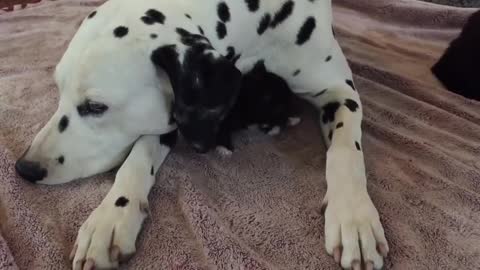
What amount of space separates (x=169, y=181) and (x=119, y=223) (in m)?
0.27

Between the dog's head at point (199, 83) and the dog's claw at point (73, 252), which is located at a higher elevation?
the dog's head at point (199, 83)

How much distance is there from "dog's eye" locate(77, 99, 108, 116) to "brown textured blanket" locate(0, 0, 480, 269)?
0.22 m

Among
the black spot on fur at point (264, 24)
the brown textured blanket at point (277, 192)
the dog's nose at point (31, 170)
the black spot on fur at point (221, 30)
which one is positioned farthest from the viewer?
the black spot on fur at point (264, 24)

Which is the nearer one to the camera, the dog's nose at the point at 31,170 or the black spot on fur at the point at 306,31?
the dog's nose at the point at 31,170

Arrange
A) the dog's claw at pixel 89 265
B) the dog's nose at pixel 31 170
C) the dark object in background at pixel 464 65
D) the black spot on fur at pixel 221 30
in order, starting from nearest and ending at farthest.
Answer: the dog's claw at pixel 89 265
the dog's nose at pixel 31 170
the black spot on fur at pixel 221 30
the dark object in background at pixel 464 65

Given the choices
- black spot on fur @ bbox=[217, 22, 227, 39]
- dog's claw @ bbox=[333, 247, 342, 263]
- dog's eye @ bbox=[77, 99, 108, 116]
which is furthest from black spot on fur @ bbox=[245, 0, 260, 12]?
dog's claw @ bbox=[333, 247, 342, 263]

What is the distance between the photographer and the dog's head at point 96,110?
4.94 feet

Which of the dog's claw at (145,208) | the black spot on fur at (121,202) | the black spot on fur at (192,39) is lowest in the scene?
the dog's claw at (145,208)

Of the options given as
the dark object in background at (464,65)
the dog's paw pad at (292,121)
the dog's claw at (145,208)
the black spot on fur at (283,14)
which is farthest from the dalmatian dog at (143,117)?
the dark object in background at (464,65)

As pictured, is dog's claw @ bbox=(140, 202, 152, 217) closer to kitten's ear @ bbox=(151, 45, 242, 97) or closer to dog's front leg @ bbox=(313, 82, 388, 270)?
kitten's ear @ bbox=(151, 45, 242, 97)

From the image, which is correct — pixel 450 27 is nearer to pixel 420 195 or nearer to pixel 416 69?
pixel 416 69

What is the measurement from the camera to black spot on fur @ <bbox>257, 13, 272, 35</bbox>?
70.6 inches

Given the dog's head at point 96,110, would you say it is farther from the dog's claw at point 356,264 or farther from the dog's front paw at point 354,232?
the dog's claw at point 356,264

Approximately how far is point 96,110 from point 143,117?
123mm
